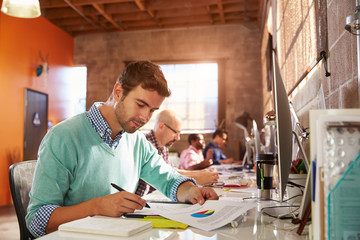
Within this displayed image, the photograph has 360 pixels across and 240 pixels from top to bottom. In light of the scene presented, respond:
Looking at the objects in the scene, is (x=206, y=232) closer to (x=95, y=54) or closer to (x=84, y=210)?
(x=84, y=210)

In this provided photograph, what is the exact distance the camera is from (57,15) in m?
6.86

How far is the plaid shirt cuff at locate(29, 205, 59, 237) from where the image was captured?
1.12 meters

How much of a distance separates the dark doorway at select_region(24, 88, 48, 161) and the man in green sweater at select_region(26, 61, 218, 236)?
4955 mm

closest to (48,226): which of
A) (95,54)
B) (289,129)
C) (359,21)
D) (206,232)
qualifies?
(206,232)

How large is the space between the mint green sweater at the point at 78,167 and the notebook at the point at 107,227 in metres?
0.33

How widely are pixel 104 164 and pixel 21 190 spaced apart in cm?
39

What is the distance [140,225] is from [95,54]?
7.59 meters

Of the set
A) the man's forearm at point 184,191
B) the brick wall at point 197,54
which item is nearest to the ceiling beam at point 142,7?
the brick wall at point 197,54

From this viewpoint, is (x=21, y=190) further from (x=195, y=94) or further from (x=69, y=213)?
(x=195, y=94)

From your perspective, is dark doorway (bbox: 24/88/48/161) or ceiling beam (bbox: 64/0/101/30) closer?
dark doorway (bbox: 24/88/48/161)

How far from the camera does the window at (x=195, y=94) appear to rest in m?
7.53

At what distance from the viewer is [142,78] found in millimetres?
1523

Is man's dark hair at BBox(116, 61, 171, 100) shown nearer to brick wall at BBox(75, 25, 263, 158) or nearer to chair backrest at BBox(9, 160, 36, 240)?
chair backrest at BBox(9, 160, 36, 240)

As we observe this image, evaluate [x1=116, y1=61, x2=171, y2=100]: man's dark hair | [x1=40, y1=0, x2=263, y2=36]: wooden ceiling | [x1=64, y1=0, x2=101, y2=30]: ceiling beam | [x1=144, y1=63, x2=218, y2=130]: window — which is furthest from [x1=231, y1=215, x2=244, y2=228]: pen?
[x1=144, y1=63, x2=218, y2=130]: window
